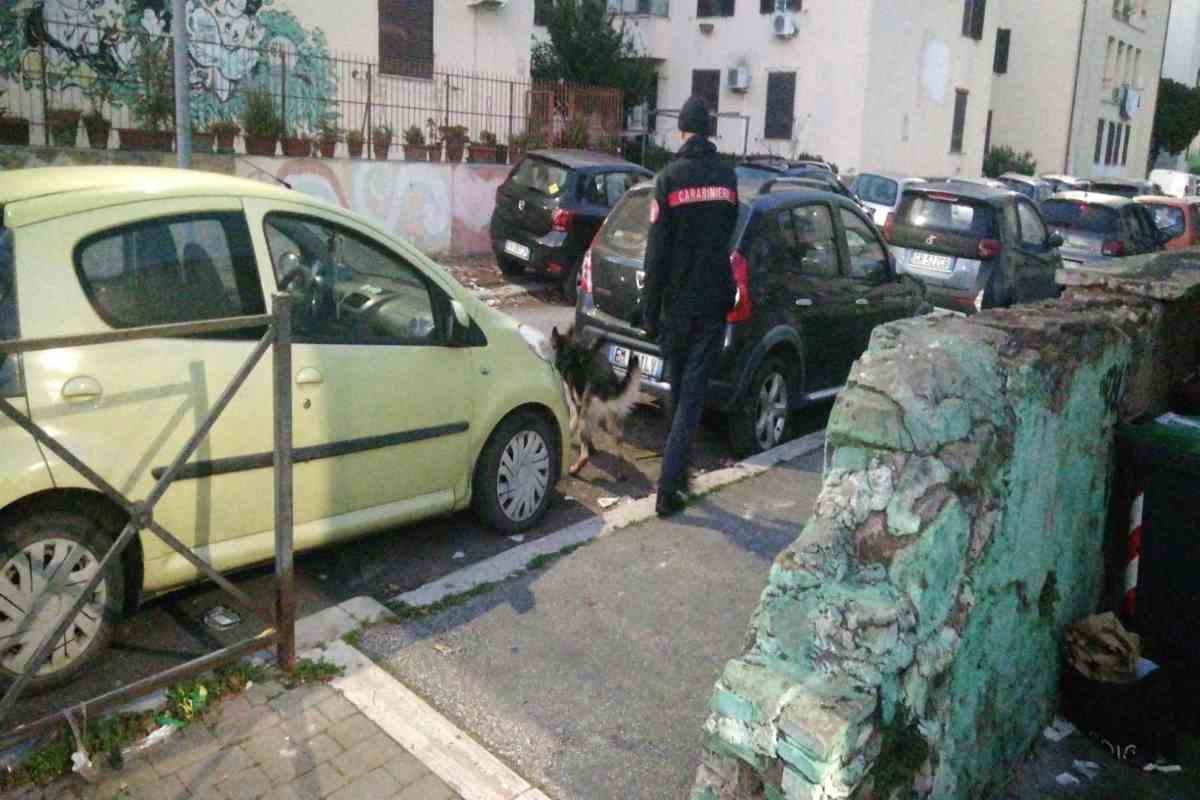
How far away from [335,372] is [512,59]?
1594cm

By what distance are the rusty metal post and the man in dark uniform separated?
2460mm

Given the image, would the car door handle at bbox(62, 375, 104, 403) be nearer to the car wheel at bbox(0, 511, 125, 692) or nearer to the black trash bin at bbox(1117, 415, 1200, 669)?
the car wheel at bbox(0, 511, 125, 692)

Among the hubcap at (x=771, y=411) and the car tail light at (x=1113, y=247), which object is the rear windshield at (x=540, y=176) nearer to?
the hubcap at (x=771, y=411)

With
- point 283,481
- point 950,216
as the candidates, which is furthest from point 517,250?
point 283,481

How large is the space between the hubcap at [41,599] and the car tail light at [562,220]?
374 inches

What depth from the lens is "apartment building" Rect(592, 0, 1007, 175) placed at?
2747 centimetres

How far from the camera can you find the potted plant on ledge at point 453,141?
15.5 m

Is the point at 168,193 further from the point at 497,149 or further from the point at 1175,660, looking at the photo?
the point at 497,149

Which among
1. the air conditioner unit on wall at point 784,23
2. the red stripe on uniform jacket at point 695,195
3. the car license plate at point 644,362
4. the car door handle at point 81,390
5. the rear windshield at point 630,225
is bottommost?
the car license plate at point 644,362

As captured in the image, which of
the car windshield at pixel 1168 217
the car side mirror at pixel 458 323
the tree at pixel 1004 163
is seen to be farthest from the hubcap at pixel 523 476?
the tree at pixel 1004 163

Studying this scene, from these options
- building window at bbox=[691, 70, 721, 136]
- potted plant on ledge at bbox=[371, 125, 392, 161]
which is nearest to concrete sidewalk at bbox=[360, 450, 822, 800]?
potted plant on ledge at bbox=[371, 125, 392, 161]

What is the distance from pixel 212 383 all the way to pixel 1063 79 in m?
40.3

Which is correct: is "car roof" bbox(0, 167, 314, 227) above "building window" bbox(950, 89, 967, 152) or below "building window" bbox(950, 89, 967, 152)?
below

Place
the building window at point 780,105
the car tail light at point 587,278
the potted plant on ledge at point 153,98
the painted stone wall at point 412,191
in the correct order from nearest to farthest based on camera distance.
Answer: the car tail light at point 587,278, the potted plant on ledge at point 153,98, the painted stone wall at point 412,191, the building window at point 780,105
